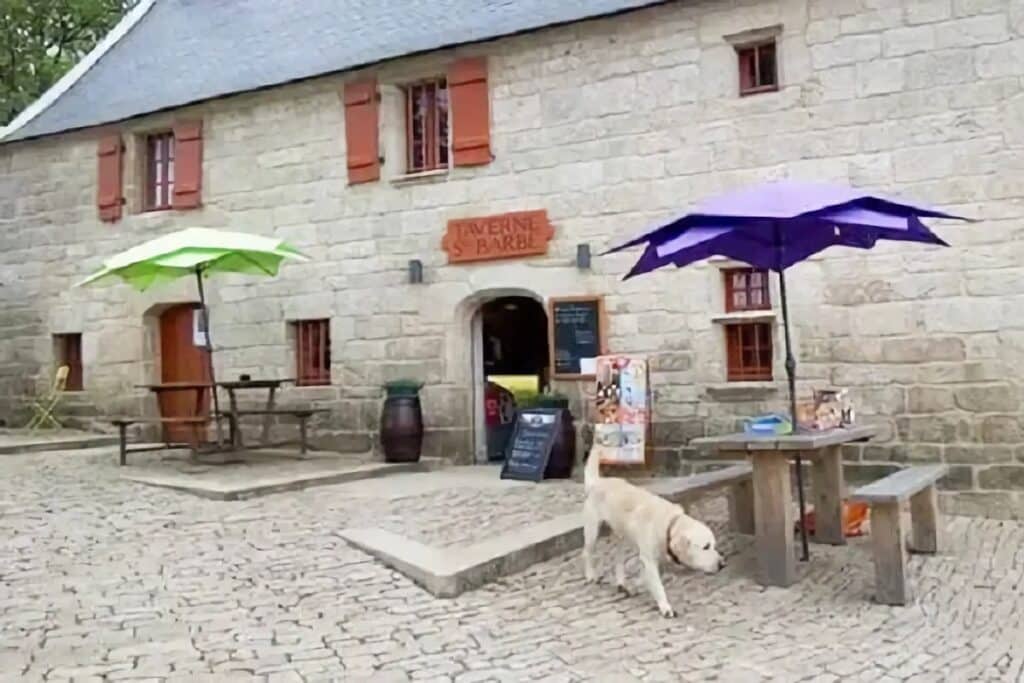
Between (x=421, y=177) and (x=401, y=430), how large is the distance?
252 cm

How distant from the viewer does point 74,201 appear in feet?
39.8

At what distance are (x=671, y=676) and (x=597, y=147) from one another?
5927 mm

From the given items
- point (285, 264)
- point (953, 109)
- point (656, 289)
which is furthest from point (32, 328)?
point (953, 109)

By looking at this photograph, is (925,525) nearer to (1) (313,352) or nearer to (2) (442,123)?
(2) (442,123)

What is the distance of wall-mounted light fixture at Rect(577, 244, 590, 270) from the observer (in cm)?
891

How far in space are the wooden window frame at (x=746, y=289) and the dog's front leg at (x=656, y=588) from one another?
404cm

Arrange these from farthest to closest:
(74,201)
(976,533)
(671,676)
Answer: (74,201)
(976,533)
(671,676)

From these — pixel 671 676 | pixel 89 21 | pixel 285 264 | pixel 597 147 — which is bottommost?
pixel 671 676

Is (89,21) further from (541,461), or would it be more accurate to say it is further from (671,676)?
(671,676)

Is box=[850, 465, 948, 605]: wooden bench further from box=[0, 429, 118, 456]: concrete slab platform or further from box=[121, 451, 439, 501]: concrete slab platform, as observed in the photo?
box=[0, 429, 118, 456]: concrete slab platform

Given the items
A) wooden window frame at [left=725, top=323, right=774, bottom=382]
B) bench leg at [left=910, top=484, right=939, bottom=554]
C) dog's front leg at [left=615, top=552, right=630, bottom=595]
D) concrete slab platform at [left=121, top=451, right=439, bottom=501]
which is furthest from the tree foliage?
bench leg at [left=910, top=484, right=939, bottom=554]

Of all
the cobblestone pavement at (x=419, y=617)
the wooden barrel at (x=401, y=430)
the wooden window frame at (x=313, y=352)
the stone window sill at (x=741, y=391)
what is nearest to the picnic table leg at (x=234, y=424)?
the wooden window frame at (x=313, y=352)

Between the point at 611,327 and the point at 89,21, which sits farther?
the point at 89,21

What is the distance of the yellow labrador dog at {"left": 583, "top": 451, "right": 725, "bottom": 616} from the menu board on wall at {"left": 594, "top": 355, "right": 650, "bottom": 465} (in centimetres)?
300
